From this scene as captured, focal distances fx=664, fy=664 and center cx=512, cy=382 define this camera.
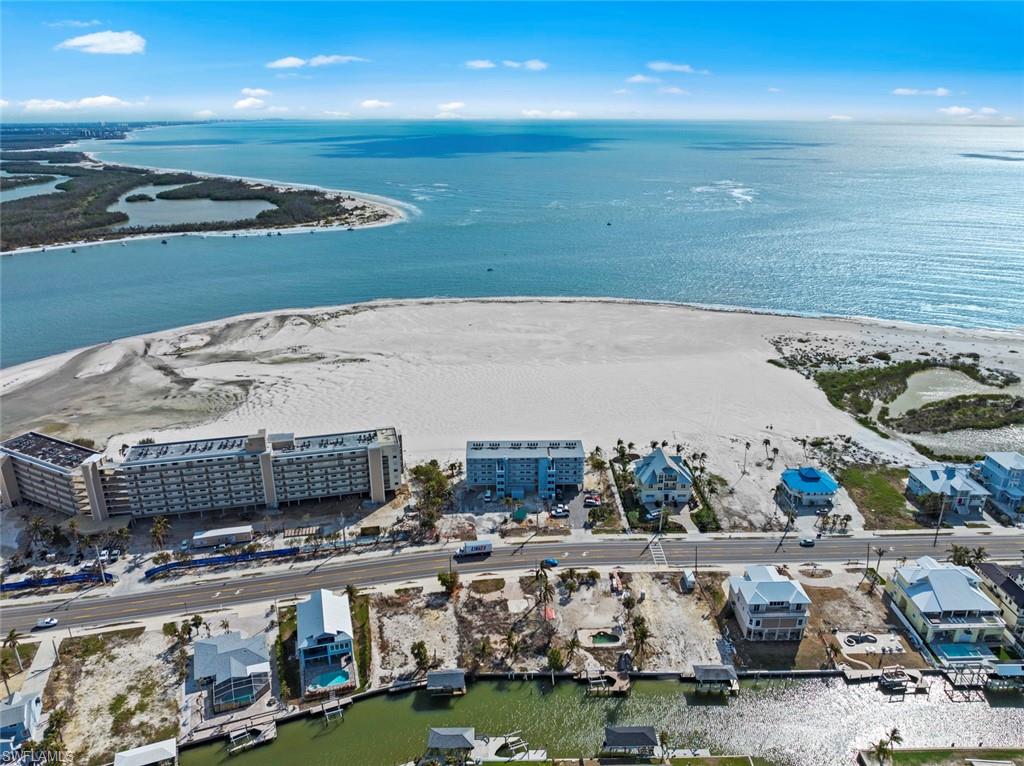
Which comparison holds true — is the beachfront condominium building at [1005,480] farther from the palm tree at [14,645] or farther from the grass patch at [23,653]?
the palm tree at [14,645]

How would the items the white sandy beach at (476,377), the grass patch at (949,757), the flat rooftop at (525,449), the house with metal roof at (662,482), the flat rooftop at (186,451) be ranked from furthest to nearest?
the white sandy beach at (476,377)
the flat rooftop at (525,449)
the house with metal roof at (662,482)
the flat rooftop at (186,451)
the grass patch at (949,757)

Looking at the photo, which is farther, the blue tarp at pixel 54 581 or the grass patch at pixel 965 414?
the grass patch at pixel 965 414

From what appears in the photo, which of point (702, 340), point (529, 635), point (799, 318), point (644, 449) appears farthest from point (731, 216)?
point (529, 635)

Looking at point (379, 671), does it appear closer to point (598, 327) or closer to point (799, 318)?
point (598, 327)

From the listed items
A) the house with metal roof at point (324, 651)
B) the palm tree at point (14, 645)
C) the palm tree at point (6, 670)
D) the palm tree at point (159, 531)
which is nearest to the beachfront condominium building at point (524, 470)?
the house with metal roof at point (324, 651)

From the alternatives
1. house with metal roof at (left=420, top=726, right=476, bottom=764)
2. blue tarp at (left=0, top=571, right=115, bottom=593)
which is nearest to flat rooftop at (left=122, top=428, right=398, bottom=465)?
blue tarp at (left=0, top=571, right=115, bottom=593)

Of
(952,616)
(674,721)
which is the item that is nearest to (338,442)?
(674,721)
